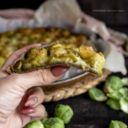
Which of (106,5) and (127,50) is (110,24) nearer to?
(106,5)

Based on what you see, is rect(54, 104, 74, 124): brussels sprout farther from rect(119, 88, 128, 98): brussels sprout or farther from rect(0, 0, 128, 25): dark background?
rect(0, 0, 128, 25): dark background

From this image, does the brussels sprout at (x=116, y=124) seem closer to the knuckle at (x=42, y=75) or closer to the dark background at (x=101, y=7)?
the knuckle at (x=42, y=75)

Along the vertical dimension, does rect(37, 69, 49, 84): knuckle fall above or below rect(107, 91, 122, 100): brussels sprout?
above

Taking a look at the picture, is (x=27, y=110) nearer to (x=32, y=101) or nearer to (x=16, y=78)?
(x=32, y=101)

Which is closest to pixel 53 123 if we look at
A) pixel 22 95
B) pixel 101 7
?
pixel 22 95

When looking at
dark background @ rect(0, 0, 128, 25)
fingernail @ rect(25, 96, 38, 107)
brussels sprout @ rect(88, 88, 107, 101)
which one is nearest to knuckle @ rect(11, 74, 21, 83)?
fingernail @ rect(25, 96, 38, 107)

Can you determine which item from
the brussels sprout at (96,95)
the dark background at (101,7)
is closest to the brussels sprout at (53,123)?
the brussels sprout at (96,95)
